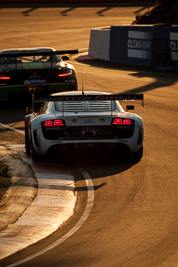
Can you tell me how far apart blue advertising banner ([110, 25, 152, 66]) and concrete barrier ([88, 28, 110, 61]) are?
1.67 ft

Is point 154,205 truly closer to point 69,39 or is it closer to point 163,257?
point 163,257

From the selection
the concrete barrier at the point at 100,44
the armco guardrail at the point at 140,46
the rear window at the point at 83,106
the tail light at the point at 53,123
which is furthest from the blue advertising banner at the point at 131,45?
the tail light at the point at 53,123

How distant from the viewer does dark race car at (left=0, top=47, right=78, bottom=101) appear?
57.9ft

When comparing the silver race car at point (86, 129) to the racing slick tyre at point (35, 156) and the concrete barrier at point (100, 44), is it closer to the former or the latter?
the racing slick tyre at point (35, 156)

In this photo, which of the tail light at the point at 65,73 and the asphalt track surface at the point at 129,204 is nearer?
the asphalt track surface at the point at 129,204

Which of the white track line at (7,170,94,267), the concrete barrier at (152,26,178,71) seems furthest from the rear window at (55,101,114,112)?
the concrete barrier at (152,26,178,71)

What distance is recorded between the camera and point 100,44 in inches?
1250

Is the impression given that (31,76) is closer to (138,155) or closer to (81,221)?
(138,155)

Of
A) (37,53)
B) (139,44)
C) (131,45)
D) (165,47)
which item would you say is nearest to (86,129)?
(37,53)

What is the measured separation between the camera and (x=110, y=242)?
25.5 ft

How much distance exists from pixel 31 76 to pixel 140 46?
11.3m

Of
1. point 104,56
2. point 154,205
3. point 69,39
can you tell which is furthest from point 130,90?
point 69,39

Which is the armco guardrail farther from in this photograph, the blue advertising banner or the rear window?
the rear window

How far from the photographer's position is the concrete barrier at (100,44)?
3088 cm
